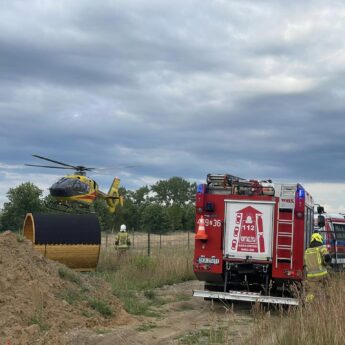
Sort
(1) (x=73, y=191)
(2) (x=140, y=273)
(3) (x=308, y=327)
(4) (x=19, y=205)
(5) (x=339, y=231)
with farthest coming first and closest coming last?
(4) (x=19, y=205), (1) (x=73, y=191), (5) (x=339, y=231), (2) (x=140, y=273), (3) (x=308, y=327)

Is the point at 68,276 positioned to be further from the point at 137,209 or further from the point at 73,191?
the point at 137,209

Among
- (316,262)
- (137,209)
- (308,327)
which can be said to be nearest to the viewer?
(308,327)

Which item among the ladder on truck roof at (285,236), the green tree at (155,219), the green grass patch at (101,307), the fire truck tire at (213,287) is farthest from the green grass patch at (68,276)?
the green tree at (155,219)

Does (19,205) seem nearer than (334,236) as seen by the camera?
No

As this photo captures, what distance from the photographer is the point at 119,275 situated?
16625 millimetres

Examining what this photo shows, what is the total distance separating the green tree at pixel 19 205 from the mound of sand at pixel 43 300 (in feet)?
73.2

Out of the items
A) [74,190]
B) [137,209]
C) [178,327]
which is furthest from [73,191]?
[137,209]

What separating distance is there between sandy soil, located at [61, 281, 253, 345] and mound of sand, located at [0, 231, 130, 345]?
1.23ft

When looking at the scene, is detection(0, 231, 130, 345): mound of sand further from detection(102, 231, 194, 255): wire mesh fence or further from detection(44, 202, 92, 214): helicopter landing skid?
detection(44, 202, 92, 214): helicopter landing skid

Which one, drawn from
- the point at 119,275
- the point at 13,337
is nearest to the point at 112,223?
the point at 119,275

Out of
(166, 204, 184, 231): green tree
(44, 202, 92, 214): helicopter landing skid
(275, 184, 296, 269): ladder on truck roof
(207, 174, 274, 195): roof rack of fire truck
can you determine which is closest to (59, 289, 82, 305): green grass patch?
(207, 174, 274, 195): roof rack of fire truck

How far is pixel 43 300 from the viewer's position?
9.48 meters

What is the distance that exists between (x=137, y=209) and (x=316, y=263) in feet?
226

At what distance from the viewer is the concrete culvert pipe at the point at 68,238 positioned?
1720cm
